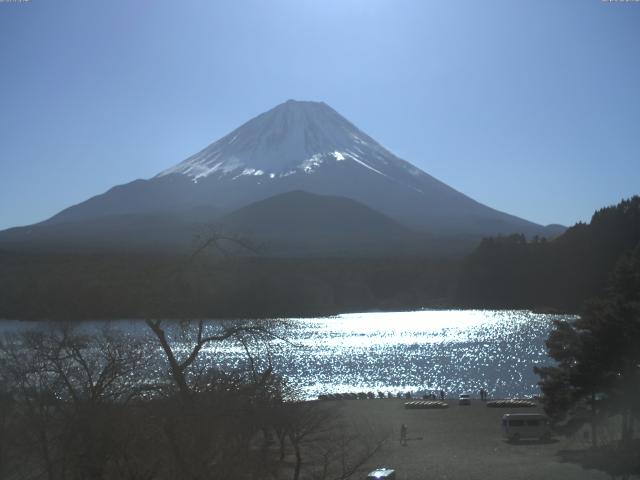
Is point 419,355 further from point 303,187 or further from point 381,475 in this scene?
point 303,187

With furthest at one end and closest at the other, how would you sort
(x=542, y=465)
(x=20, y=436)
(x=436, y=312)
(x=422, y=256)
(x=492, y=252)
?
1. (x=422, y=256)
2. (x=436, y=312)
3. (x=492, y=252)
4. (x=542, y=465)
5. (x=20, y=436)

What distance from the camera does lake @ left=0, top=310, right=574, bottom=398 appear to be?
2950 centimetres

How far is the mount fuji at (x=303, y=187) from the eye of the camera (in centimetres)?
9894

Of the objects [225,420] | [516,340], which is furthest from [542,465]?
[516,340]

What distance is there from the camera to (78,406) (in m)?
5.07

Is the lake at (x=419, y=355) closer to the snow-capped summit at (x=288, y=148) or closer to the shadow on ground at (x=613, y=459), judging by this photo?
the shadow on ground at (x=613, y=459)

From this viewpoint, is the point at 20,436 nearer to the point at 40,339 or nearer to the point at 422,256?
the point at 40,339

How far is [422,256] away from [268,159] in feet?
170

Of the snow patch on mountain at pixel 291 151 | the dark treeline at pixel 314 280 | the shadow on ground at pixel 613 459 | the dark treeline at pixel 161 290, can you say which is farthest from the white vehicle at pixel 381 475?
the snow patch on mountain at pixel 291 151

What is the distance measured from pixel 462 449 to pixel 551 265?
5003cm

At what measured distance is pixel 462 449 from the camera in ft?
52.2

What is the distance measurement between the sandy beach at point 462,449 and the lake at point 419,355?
324cm

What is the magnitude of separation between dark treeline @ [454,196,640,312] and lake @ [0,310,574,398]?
1958mm

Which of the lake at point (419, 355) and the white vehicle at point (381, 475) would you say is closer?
the white vehicle at point (381, 475)
